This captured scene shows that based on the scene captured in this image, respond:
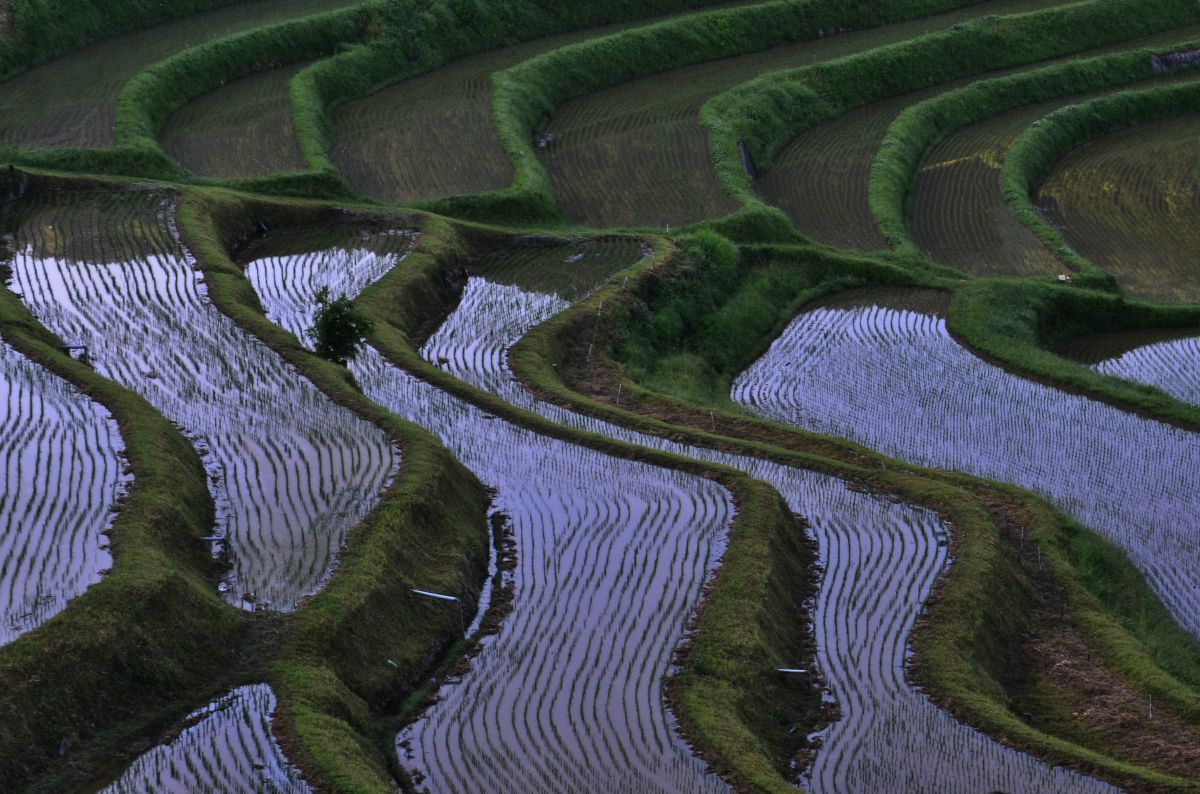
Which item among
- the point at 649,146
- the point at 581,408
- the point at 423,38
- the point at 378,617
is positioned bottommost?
the point at 378,617

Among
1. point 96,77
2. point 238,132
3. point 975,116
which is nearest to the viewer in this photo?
point 238,132

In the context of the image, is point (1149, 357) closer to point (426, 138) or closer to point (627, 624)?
point (627, 624)

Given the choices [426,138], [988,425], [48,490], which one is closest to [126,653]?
[48,490]

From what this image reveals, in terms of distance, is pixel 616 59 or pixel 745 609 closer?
pixel 745 609

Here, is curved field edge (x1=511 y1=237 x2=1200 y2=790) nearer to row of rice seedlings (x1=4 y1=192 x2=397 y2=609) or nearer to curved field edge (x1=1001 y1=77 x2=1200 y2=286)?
row of rice seedlings (x1=4 y1=192 x2=397 y2=609)

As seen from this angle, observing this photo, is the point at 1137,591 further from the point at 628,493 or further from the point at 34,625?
the point at 34,625

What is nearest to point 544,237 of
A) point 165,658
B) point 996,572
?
point 996,572
